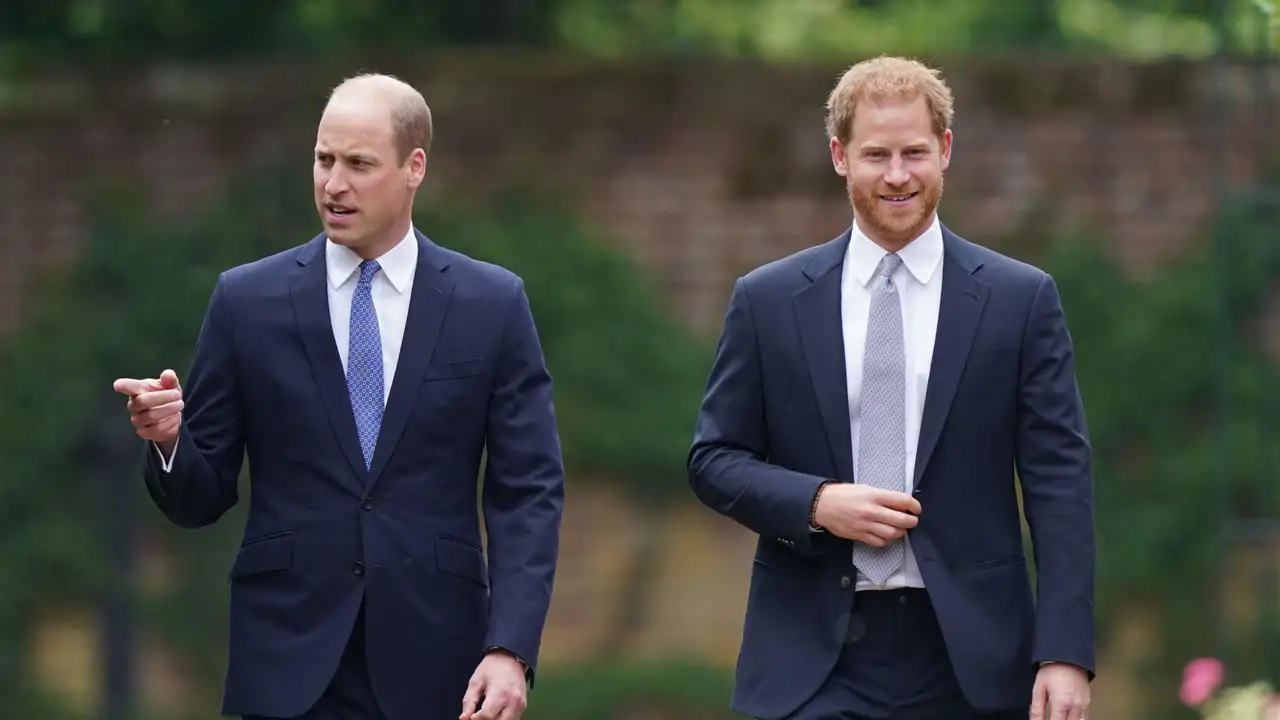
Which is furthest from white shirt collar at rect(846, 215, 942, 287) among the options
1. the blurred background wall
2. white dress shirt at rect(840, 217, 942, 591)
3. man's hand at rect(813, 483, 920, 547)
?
the blurred background wall

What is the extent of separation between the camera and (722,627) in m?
9.81

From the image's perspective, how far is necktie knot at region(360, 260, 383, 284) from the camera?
15.4 feet

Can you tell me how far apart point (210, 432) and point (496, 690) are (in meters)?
0.80

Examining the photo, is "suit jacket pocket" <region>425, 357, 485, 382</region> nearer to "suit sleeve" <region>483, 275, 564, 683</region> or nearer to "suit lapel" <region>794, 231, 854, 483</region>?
"suit sleeve" <region>483, 275, 564, 683</region>

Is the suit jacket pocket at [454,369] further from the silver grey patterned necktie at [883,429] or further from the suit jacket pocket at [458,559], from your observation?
the silver grey patterned necktie at [883,429]

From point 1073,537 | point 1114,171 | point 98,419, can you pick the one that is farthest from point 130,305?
point 1073,537

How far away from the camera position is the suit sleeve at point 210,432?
4.54 metres

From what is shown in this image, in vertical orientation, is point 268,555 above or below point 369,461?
below

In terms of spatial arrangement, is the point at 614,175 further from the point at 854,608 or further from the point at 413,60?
the point at 854,608

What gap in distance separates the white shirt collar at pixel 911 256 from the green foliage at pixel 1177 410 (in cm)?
519

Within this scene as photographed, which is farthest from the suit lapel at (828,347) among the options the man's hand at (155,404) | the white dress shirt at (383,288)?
the man's hand at (155,404)

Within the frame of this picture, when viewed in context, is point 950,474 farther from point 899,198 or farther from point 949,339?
point 899,198

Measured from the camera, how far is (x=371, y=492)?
4547mm

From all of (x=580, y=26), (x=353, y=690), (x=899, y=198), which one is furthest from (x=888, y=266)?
(x=580, y=26)
